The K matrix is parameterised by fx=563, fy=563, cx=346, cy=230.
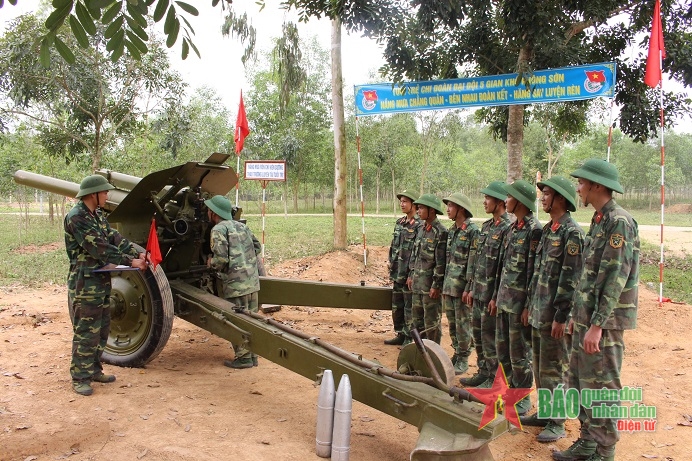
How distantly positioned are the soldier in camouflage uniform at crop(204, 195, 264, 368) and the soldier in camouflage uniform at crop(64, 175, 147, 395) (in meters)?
0.86

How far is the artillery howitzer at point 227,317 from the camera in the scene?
3324mm

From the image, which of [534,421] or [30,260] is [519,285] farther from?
[30,260]

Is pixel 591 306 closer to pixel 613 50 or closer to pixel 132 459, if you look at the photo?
pixel 132 459

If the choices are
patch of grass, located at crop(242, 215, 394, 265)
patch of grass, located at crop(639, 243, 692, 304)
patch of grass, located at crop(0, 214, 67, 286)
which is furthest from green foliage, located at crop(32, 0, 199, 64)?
patch of grass, located at crop(242, 215, 394, 265)

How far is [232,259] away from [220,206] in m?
0.54

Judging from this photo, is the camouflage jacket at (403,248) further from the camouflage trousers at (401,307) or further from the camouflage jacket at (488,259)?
the camouflage jacket at (488,259)

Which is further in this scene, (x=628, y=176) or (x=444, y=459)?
(x=628, y=176)

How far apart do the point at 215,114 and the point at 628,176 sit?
2569 centimetres

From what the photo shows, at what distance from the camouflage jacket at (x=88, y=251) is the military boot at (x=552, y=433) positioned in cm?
362

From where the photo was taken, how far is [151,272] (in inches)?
203

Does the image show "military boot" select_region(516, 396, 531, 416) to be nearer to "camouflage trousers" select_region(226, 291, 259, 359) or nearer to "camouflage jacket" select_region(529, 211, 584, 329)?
"camouflage jacket" select_region(529, 211, 584, 329)

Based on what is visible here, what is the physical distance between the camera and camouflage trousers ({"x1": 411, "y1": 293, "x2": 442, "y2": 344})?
19.4ft

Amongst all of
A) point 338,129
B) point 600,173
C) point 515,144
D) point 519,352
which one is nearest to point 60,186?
point 519,352

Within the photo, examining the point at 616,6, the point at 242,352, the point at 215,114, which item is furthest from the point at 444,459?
the point at 215,114
